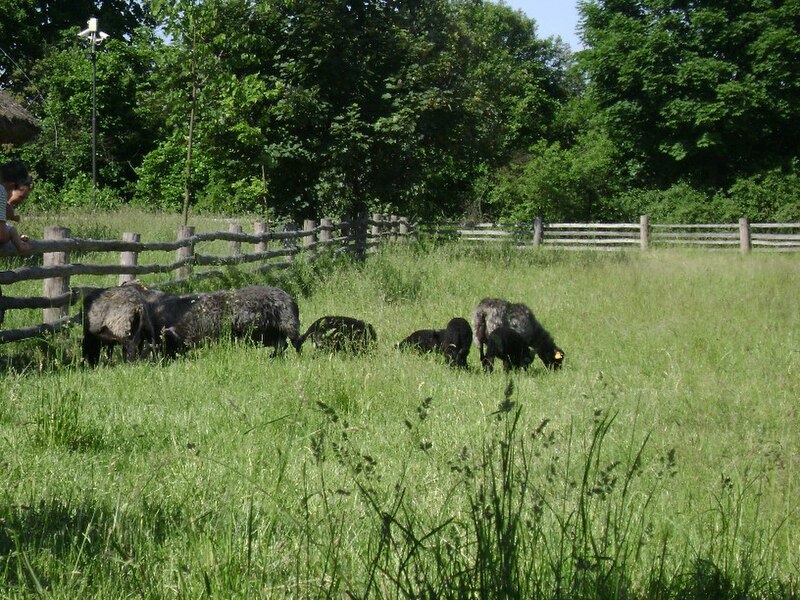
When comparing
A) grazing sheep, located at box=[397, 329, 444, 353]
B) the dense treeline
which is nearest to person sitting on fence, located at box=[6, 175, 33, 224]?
grazing sheep, located at box=[397, 329, 444, 353]

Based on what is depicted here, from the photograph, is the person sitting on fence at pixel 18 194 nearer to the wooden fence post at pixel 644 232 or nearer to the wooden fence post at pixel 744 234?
the wooden fence post at pixel 644 232

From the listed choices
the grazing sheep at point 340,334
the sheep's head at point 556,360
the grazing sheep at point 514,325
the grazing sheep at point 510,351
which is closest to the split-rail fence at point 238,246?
the grazing sheep at point 340,334

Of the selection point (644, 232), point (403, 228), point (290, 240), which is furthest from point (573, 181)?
point (290, 240)

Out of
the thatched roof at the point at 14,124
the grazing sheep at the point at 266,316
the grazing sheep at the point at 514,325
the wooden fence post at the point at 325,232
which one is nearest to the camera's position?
the grazing sheep at the point at 266,316

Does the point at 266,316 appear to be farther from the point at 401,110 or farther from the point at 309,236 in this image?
the point at 401,110

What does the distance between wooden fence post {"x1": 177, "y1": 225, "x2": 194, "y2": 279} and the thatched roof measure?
6846 mm

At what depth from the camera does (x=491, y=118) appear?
74.3 feet

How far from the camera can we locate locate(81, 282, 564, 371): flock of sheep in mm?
8273

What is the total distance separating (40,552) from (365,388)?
3.40 m

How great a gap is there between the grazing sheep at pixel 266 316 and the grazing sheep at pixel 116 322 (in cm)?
104

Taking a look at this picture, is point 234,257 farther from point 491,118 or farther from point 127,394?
point 491,118

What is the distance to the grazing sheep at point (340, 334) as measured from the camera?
28.2 feet

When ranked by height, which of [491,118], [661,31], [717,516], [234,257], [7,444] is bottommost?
[717,516]

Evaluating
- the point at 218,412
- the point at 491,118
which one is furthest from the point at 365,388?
the point at 491,118
